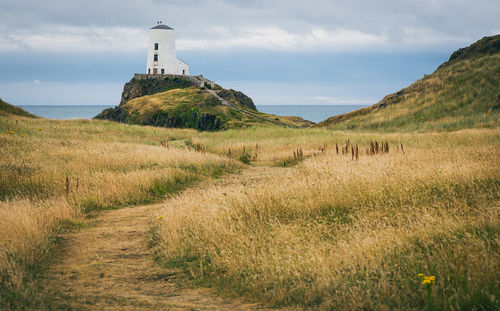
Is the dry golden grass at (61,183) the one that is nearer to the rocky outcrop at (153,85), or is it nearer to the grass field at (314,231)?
the grass field at (314,231)

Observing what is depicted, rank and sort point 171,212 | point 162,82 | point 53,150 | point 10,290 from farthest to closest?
1. point 162,82
2. point 53,150
3. point 171,212
4. point 10,290

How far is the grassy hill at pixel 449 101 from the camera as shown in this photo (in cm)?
3488

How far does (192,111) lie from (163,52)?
37.4m

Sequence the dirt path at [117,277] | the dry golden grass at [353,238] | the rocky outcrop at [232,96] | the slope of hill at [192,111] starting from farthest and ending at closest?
1. the rocky outcrop at [232,96]
2. the slope of hill at [192,111]
3. the dirt path at [117,277]
4. the dry golden grass at [353,238]

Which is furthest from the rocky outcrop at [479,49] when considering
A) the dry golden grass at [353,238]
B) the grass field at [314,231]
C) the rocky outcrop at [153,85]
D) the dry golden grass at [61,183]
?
the dry golden grass at [353,238]

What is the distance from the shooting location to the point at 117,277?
633cm

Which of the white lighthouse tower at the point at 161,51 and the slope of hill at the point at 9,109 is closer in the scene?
the slope of hill at the point at 9,109

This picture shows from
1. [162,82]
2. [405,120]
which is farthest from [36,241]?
[162,82]

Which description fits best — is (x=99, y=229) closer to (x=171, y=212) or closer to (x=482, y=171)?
(x=171, y=212)

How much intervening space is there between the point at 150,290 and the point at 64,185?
7.21m

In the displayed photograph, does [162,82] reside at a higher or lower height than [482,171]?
higher

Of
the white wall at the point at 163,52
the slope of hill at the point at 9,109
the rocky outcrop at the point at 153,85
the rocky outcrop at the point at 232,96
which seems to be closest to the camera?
the slope of hill at the point at 9,109

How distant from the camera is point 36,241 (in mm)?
6914

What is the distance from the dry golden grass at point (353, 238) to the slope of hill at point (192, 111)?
134ft
